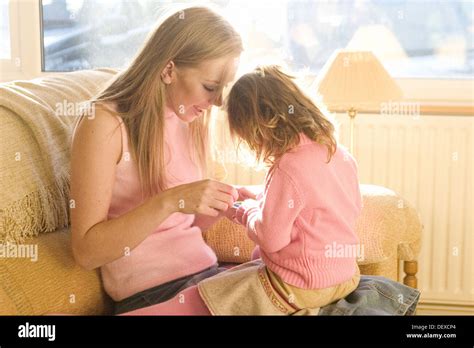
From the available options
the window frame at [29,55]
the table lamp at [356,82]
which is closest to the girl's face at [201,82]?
the table lamp at [356,82]

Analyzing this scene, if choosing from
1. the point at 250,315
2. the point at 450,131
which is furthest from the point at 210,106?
the point at 450,131

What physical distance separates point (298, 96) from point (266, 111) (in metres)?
0.08

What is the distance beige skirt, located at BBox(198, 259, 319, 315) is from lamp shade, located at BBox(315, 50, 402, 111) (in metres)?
1.09

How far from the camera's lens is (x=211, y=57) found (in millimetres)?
1454

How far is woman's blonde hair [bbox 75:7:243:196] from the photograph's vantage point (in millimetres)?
1444

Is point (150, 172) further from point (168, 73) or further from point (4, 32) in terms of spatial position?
point (4, 32)

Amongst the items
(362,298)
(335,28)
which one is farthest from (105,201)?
(335,28)

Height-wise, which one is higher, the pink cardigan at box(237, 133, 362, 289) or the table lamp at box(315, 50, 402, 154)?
the table lamp at box(315, 50, 402, 154)

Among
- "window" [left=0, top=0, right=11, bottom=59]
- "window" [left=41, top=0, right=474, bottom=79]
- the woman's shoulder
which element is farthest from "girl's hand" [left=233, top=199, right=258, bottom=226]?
"window" [left=0, top=0, right=11, bottom=59]

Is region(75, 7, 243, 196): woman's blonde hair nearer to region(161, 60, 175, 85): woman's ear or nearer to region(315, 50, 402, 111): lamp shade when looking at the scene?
region(161, 60, 175, 85): woman's ear

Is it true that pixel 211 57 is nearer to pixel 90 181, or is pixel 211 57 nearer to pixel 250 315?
pixel 90 181

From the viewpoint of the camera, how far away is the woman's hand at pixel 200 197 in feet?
4.35

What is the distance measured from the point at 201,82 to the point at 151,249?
339 millimetres

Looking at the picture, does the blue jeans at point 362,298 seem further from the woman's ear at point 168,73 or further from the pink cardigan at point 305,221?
the woman's ear at point 168,73
